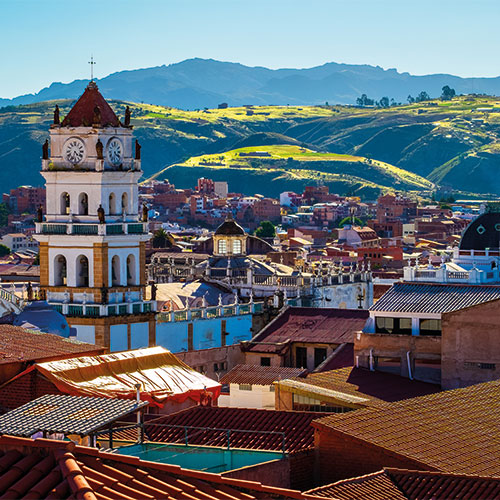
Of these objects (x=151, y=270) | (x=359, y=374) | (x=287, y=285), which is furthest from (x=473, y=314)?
(x=151, y=270)

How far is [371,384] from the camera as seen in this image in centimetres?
3947

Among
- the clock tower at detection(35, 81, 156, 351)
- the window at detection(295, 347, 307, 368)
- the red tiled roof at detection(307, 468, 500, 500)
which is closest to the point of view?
the red tiled roof at detection(307, 468, 500, 500)

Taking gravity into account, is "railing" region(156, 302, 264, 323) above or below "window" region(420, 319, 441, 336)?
below

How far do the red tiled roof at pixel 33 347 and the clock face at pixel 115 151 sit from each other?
15.2m

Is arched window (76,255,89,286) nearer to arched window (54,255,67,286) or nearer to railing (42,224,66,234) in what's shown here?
arched window (54,255,67,286)

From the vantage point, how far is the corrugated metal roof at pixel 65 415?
2142 cm

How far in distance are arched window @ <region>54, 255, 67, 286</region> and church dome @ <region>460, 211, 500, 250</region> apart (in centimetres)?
2985

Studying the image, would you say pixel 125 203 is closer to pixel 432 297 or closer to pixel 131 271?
pixel 131 271

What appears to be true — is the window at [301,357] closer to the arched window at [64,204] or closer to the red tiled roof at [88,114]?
the arched window at [64,204]

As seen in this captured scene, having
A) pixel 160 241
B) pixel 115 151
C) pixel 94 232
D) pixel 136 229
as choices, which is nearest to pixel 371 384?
pixel 94 232

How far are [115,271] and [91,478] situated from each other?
35.6 m

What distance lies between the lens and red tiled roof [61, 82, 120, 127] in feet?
176

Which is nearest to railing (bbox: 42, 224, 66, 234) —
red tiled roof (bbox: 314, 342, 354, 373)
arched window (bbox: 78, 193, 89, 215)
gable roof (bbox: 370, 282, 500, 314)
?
arched window (bbox: 78, 193, 89, 215)

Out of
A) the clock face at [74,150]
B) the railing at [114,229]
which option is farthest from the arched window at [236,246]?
the clock face at [74,150]
